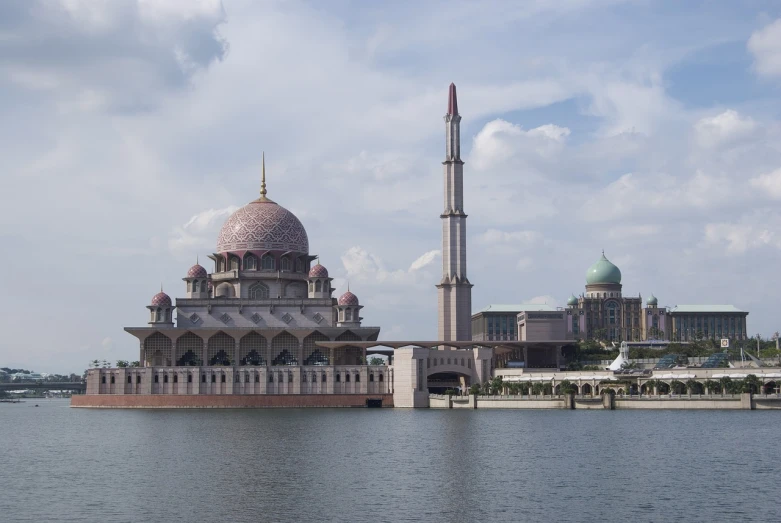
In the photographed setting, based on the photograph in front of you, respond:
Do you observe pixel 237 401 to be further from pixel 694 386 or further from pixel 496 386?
pixel 694 386

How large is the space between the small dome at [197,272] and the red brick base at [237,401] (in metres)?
16.5

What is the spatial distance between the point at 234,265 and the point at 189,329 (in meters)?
Result: 12.1

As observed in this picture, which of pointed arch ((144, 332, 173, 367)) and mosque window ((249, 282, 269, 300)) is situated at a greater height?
mosque window ((249, 282, 269, 300))

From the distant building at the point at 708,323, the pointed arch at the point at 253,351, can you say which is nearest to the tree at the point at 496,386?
the pointed arch at the point at 253,351

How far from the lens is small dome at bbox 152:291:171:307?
120375 millimetres

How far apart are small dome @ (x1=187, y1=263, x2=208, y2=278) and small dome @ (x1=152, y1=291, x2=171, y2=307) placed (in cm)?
499

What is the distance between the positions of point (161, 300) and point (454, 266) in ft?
111

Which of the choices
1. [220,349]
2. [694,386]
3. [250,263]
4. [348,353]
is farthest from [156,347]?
[694,386]

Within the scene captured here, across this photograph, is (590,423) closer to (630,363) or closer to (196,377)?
(630,363)

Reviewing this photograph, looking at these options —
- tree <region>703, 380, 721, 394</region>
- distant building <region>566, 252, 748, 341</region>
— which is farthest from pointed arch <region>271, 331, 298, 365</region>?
distant building <region>566, 252, 748, 341</region>

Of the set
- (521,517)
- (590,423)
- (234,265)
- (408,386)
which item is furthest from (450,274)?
(521,517)

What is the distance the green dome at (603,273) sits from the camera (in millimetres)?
176875

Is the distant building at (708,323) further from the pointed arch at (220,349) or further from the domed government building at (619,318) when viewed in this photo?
the pointed arch at (220,349)

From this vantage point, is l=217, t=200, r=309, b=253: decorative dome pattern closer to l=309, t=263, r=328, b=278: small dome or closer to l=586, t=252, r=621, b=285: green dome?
l=309, t=263, r=328, b=278: small dome
